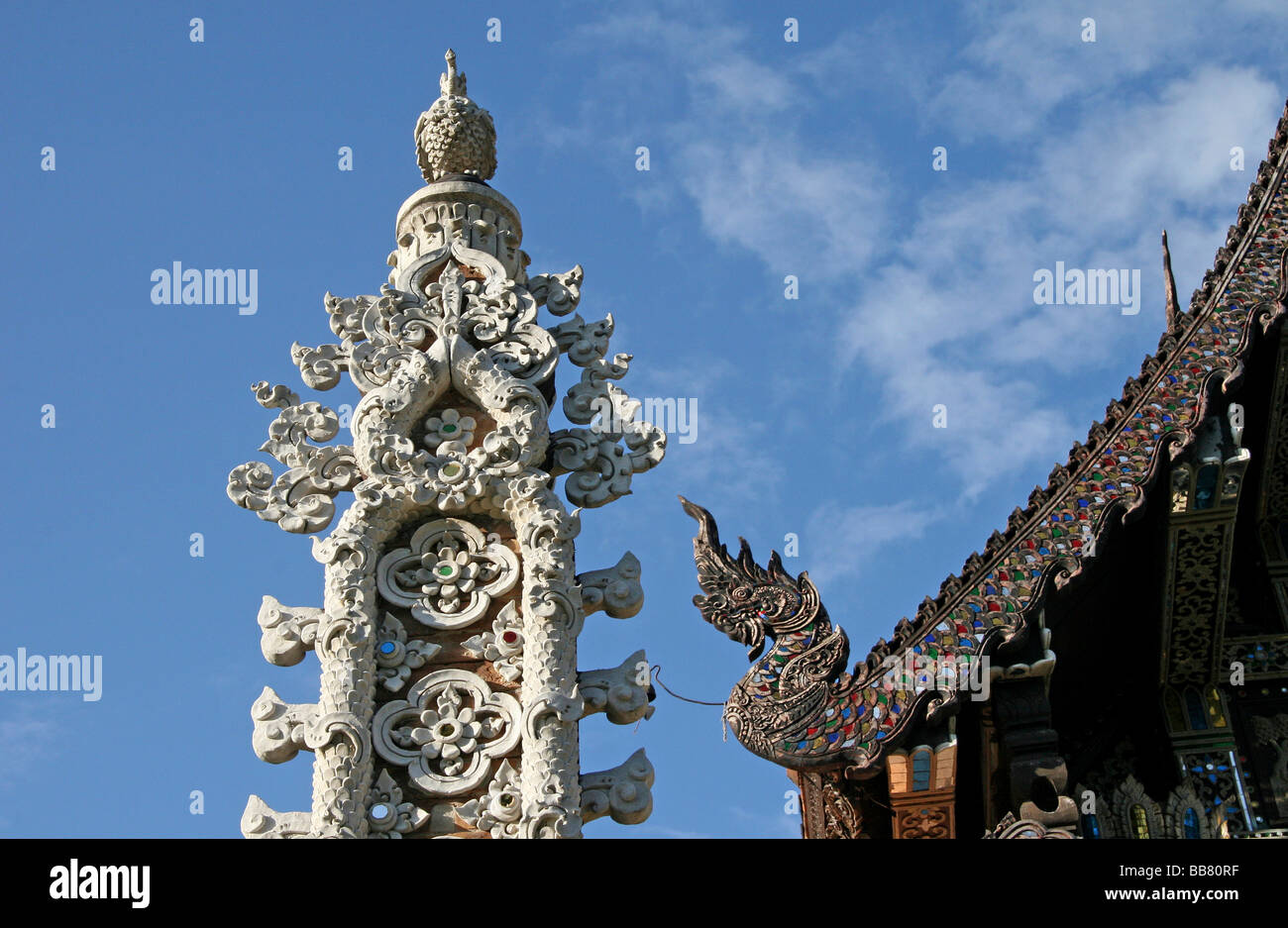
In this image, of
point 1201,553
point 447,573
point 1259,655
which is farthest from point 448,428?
point 1259,655

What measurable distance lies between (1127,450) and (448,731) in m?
3.64

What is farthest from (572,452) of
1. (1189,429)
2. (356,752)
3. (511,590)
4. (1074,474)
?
(1189,429)

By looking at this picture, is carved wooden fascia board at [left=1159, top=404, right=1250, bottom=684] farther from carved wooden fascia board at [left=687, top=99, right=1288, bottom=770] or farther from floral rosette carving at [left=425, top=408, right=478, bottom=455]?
floral rosette carving at [left=425, top=408, right=478, bottom=455]

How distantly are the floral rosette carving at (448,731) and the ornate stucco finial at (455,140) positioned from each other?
3.04 meters

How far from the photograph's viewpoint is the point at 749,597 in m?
9.18

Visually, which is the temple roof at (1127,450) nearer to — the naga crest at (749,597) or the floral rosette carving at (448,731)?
the naga crest at (749,597)

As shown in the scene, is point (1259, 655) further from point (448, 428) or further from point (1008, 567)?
point (448, 428)

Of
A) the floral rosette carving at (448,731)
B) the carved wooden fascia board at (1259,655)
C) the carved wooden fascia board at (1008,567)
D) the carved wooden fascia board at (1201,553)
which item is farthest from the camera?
the carved wooden fascia board at (1259,655)

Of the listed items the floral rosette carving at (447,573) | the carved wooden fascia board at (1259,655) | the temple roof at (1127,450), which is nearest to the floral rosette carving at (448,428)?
the floral rosette carving at (447,573)

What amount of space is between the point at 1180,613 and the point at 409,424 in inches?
161

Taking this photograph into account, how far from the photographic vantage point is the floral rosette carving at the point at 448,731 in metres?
8.20

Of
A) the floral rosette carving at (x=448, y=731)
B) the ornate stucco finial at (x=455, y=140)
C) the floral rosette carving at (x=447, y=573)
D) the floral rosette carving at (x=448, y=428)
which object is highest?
the ornate stucco finial at (x=455, y=140)
